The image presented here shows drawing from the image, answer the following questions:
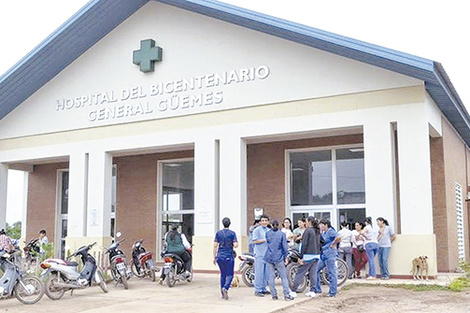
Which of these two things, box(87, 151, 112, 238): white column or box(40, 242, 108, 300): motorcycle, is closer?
box(40, 242, 108, 300): motorcycle

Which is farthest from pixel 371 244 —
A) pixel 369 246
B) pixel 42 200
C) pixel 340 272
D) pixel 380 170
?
pixel 42 200

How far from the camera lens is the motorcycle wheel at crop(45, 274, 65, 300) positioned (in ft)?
37.7

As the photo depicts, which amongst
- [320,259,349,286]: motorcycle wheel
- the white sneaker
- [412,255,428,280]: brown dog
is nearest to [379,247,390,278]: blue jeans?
[412,255,428,280]: brown dog

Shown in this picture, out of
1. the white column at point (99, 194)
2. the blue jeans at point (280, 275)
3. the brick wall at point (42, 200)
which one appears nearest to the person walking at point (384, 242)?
the blue jeans at point (280, 275)

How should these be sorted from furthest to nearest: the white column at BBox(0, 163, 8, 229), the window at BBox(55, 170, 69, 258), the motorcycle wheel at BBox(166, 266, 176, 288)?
the window at BBox(55, 170, 69, 258) → the white column at BBox(0, 163, 8, 229) → the motorcycle wheel at BBox(166, 266, 176, 288)

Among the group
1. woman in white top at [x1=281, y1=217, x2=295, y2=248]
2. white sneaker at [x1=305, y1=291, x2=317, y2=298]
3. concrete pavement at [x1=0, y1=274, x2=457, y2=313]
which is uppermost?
woman in white top at [x1=281, y1=217, x2=295, y2=248]

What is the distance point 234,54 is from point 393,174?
577 centimetres

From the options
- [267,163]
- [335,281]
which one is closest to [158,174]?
[267,163]

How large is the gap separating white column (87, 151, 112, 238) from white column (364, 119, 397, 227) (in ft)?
27.6

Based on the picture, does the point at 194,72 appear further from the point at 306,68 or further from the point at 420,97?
the point at 420,97

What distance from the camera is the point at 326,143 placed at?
1814 centimetres

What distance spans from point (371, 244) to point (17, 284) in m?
7.82

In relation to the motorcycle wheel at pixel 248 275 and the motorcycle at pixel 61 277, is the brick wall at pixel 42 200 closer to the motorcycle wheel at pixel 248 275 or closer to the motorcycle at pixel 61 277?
the motorcycle at pixel 61 277

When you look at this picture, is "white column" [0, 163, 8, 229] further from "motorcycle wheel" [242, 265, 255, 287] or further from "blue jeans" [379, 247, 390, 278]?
"blue jeans" [379, 247, 390, 278]
